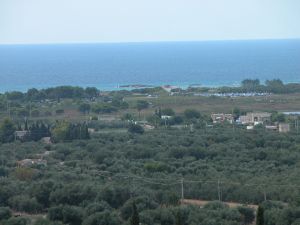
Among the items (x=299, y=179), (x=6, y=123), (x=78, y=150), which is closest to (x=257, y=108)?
(x=6, y=123)

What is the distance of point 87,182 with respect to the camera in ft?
71.9

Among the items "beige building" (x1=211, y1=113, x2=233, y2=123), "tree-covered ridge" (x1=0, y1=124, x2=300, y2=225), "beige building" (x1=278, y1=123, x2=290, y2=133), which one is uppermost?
"beige building" (x1=211, y1=113, x2=233, y2=123)

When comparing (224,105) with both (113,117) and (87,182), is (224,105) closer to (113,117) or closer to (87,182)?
(113,117)

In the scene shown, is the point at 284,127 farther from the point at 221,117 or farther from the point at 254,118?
the point at 221,117

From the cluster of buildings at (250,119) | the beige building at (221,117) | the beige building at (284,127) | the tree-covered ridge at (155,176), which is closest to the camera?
the tree-covered ridge at (155,176)

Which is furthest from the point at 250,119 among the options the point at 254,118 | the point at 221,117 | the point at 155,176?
the point at 155,176

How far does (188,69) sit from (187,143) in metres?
74.2

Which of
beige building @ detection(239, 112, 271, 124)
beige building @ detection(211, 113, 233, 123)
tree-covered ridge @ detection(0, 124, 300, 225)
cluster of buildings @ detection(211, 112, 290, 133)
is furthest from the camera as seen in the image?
beige building @ detection(211, 113, 233, 123)

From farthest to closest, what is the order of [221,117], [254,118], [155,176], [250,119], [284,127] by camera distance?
[221,117], [250,119], [254,118], [284,127], [155,176]

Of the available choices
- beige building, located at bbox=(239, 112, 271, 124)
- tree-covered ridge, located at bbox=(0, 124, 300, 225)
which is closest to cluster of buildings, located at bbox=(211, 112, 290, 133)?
beige building, located at bbox=(239, 112, 271, 124)

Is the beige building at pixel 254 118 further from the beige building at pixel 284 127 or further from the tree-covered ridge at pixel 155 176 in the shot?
the tree-covered ridge at pixel 155 176

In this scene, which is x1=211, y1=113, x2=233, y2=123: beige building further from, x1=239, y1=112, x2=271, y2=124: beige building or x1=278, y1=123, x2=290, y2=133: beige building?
x1=278, y1=123, x2=290, y2=133: beige building

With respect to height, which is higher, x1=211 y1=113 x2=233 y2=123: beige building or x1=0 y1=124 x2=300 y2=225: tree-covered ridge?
x1=211 y1=113 x2=233 y2=123: beige building

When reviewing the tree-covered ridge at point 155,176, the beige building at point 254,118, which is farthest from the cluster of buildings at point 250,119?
the tree-covered ridge at point 155,176
